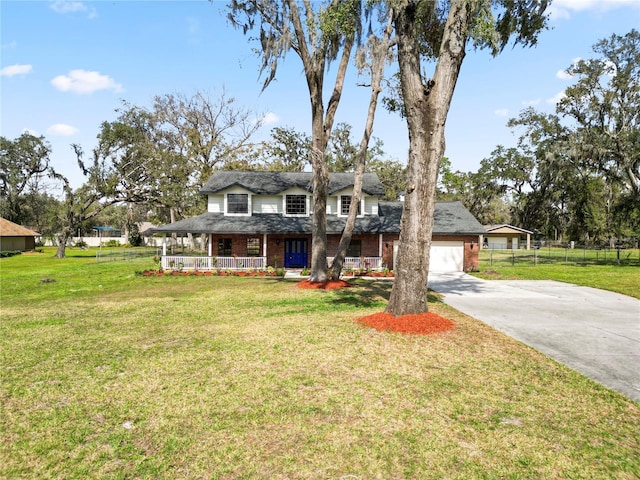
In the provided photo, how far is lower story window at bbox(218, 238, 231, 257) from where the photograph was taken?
23.2 m

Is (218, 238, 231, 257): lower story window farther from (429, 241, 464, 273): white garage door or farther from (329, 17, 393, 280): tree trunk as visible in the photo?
(429, 241, 464, 273): white garage door

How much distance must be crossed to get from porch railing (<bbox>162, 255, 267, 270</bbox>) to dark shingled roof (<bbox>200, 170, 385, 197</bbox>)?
471 cm

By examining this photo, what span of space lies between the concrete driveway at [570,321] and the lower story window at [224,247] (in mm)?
12528

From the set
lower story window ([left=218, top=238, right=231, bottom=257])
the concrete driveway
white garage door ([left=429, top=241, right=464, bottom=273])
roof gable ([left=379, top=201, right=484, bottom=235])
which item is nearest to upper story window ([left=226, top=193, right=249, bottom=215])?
lower story window ([left=218, top=238, right=231, bottom=257])

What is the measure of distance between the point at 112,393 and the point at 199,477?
8.08 feet

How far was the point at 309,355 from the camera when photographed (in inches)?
257

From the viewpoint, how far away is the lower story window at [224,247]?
2317cm

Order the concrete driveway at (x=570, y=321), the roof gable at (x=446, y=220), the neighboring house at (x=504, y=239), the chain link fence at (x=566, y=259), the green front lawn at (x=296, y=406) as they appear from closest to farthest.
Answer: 1. the green front lawn at (x=296, y=406)
2. the concrete driveway at (x=570, y=321)
3. the roof gable at (x=446, y=220)
4. the chain link fence at (x=566, y=259)
5. the neighboring house at (x=504, y=239)

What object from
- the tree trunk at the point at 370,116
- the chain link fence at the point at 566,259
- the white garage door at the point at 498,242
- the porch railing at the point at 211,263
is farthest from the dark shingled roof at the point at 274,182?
the white garage door at the point at 498,242

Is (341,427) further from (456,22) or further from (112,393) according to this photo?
(456,22)

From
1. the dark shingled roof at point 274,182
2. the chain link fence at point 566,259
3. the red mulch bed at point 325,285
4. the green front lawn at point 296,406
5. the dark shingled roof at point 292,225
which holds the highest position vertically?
the dark shingled roof at point 274,182

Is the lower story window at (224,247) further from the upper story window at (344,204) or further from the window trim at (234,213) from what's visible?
the upper story window at (344,204)

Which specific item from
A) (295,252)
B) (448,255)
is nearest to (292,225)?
(295,252)

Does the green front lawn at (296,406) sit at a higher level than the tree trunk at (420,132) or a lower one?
lower
